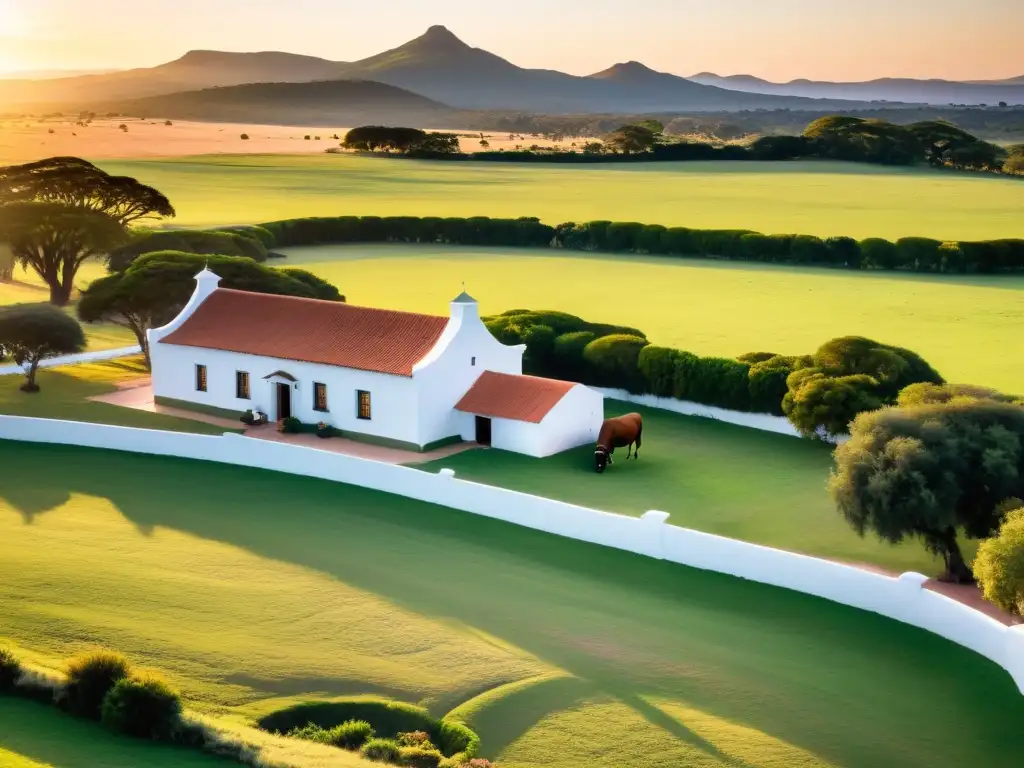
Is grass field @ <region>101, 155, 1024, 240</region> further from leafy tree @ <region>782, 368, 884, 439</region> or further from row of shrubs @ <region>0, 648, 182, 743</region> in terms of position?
row of shrubs @ <region>0, 648, 182, 743</region>

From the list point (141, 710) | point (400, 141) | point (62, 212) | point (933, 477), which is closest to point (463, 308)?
point (933, 477)

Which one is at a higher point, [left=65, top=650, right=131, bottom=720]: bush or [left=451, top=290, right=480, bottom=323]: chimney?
[left=451, top=290, right=480, bottom=323]: chimney

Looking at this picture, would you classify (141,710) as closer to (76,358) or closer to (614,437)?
(614,437)

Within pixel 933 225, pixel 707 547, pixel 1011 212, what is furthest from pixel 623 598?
pixel 1011 212

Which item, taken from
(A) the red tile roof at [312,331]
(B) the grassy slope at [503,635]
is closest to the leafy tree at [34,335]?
(A) the red tile roof at [312,331]

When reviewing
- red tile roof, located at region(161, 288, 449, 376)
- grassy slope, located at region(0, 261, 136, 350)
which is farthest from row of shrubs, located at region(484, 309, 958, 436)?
grassy slope, located at region(0, 261, 136, 350)

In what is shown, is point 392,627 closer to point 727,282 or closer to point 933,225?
point 727,282
